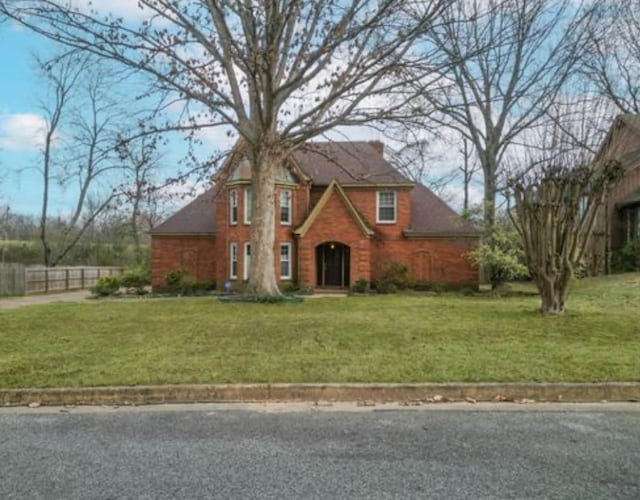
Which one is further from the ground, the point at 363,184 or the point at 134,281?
the point at 363,184

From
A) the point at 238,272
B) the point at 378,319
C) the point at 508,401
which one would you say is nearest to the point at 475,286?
the point at 238,272

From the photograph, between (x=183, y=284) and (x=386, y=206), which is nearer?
(x=183, y=284)

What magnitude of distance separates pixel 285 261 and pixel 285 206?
264 centimetres

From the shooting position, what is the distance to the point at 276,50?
50.6 ft

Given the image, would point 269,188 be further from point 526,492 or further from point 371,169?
point 526,492

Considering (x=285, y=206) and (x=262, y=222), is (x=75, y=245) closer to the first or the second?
(x=285, y=206)

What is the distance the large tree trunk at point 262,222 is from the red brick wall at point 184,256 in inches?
420

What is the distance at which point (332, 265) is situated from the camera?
2698cm

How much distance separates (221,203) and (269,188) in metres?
9.32

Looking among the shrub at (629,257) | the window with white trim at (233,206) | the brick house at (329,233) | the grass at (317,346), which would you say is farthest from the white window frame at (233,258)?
the shrub at (629,257)

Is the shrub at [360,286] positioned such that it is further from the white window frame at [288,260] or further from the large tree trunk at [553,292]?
the large tree trunk at [553,292]

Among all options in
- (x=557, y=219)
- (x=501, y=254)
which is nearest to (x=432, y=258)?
(x=501, y=254)

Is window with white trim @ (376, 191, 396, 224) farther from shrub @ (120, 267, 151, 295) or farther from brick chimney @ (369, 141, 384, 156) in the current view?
shrub @ (120, 267, 151, 295)

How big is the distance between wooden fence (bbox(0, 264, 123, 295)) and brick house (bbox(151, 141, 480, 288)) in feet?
20.9
